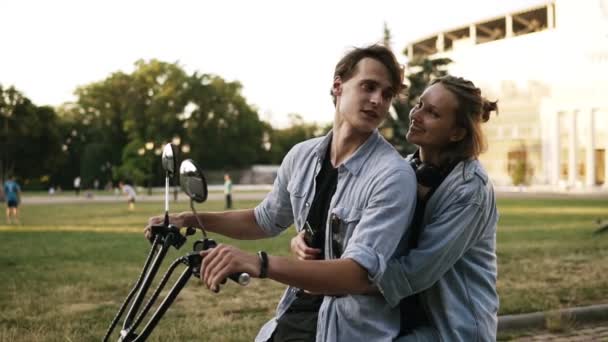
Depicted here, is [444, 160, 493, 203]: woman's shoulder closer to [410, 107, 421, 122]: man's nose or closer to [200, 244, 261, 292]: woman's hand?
[410, 107, 421, 122]: man's nose

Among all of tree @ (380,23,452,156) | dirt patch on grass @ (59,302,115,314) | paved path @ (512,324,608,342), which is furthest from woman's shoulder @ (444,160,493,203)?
tree @ (380,23,452,156)

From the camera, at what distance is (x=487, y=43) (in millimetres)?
90500

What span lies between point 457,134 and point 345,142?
50 cm

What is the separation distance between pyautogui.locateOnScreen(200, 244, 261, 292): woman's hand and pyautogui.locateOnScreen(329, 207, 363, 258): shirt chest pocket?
61cm

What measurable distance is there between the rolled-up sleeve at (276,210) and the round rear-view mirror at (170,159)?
2.49ft

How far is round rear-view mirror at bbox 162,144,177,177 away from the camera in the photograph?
2.63 meters

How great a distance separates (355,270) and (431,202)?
636 millimetres

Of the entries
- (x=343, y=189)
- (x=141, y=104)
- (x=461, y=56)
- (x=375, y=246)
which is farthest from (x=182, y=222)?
(x=461, y=56)

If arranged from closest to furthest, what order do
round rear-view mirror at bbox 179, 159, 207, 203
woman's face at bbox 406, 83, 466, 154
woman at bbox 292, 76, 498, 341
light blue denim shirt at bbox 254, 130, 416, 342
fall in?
1. round rear-view mirror at bbox 179, 159, 207, 203
2. light blue denim shirt at bbox 254, 130, 416, 342
3. woman at bbox 292, 76, 498, 341
4. woman's face at bbox 406, 83, 466, 154

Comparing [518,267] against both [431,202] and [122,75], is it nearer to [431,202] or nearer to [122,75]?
[431,202]

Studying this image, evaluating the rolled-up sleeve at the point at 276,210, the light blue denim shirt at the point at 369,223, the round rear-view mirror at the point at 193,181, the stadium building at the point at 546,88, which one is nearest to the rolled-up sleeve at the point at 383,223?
the light blue denim shirt at the point at 369,223

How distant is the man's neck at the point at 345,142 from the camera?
115 inches

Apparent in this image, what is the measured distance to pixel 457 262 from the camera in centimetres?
292

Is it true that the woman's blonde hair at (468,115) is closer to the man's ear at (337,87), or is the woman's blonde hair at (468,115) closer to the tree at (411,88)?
the man's ear at (337,87)
